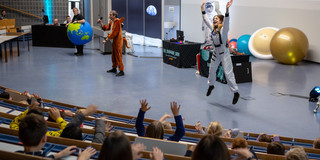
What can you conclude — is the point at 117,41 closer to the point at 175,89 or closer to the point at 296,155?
the point at 175,89

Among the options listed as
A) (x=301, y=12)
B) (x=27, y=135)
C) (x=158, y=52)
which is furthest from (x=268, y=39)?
(x=27, y=135)

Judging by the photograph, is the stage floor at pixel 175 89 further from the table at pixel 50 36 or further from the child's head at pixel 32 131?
the child's head at pixel 32 131

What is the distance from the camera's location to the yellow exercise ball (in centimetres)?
1140

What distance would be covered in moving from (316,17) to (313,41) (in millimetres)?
793

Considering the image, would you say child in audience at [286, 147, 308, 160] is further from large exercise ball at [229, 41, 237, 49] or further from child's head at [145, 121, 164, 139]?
large exercise ball at [229, 41, 237, 49]

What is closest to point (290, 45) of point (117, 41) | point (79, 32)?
point (117, 41)

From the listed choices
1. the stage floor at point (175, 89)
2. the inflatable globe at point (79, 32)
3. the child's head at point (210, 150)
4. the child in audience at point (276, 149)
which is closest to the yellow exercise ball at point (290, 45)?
the stage floor at point (175, 89)

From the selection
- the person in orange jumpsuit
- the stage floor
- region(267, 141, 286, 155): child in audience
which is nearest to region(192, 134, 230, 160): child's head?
region(267, 141, 286, 155): child in audience

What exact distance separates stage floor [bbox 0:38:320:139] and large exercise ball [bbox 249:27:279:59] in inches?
18.8

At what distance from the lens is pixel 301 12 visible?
1241cm

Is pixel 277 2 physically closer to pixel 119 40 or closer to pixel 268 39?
pixel 268 39

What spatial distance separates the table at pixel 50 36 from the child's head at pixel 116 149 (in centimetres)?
1330

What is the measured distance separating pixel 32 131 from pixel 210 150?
114cm

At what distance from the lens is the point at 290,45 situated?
37.4ft
